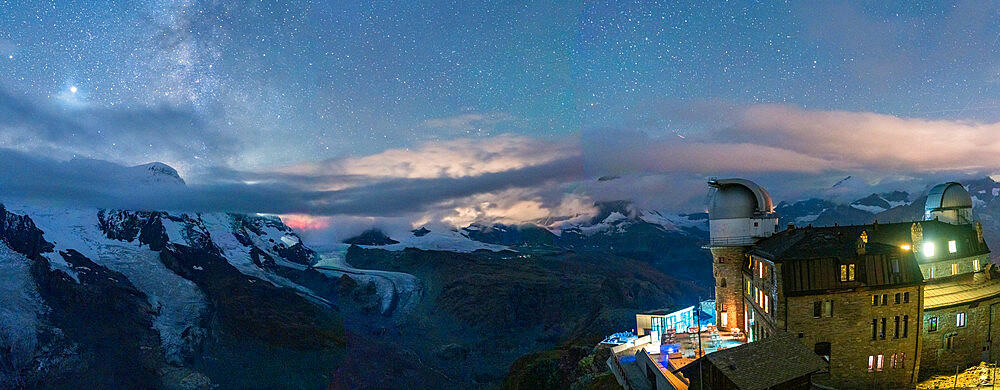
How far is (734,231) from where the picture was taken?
152ft

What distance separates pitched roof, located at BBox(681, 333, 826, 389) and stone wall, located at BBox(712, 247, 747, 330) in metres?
18.3

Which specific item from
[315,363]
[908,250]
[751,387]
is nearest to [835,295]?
[908,250]

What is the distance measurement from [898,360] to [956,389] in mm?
3293

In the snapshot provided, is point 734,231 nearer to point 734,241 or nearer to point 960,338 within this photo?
point 734,241

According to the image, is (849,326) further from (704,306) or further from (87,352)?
(87,352)

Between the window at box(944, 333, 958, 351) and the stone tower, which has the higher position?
the stone tower

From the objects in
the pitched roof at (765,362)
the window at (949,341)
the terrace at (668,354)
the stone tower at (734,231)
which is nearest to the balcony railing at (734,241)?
the stone tower at (734,231)

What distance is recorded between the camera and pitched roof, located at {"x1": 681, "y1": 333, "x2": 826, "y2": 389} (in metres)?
25.7

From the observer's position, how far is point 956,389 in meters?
34.2

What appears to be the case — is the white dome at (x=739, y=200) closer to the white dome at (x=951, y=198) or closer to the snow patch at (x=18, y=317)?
the white dome at (x=951, y=198)

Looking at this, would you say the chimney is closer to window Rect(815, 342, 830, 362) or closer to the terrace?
window Rect(815, 342, 830, 362)

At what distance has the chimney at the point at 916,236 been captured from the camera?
135ft

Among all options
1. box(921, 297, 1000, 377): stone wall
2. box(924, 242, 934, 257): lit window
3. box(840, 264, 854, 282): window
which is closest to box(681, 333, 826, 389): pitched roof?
box(840, 264, 854, 282): window

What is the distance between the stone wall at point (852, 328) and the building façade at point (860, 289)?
64 mm
